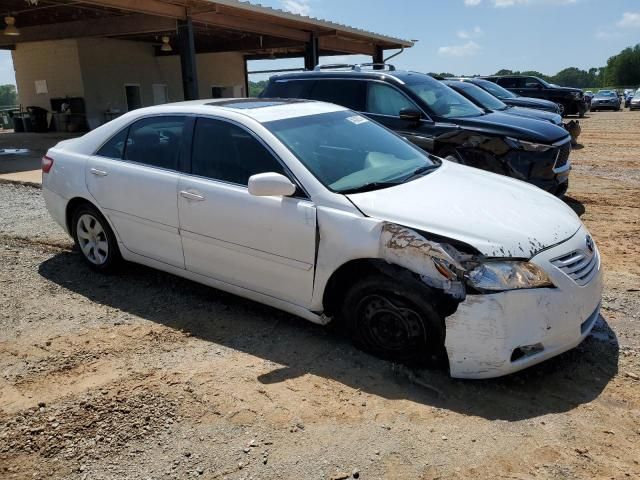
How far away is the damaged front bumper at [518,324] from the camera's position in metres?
2.95

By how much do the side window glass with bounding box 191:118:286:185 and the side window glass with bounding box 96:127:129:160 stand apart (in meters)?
0.87

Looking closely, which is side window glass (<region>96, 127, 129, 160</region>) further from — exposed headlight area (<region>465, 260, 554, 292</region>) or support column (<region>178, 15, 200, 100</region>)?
support column (<region>178, 15, 200, 100</region>)

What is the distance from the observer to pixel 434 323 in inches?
123

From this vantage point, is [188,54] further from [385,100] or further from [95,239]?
[95,239]

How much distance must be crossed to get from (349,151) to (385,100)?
3.64 m

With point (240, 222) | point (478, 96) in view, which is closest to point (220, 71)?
point (478, 96)

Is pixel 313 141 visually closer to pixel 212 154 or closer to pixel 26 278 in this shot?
pixel 212 154

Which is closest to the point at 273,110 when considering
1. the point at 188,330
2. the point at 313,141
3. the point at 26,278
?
the point at 313,141

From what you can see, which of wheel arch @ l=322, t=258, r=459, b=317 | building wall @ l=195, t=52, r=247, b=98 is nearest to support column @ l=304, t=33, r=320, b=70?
building wall @ l=195, t=52, r=247, b=98

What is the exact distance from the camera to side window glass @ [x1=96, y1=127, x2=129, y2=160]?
4.68 metres

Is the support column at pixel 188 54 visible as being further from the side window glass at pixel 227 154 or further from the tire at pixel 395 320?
the tire at pixel 395 320

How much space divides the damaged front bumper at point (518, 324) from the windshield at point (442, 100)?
4.47 metres

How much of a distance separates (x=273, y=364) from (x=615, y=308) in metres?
2.60

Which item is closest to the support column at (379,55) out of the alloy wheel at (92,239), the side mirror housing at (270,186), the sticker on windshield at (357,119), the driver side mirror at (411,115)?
the driver side mirror at (411,115)
